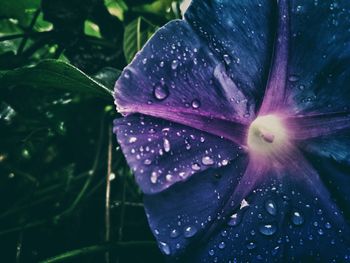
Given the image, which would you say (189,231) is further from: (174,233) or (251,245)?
(251,245)

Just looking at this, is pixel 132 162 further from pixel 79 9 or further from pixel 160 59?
pixel 79 9

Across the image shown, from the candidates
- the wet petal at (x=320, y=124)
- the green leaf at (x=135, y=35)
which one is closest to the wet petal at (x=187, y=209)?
the wet petal at (x=320, y=124)

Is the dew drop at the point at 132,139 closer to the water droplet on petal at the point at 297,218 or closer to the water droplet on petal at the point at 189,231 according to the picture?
the water droplet on petal at the point at 189,231

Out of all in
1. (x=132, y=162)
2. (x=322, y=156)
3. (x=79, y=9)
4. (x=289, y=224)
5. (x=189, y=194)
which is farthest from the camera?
(x=79, y=9)

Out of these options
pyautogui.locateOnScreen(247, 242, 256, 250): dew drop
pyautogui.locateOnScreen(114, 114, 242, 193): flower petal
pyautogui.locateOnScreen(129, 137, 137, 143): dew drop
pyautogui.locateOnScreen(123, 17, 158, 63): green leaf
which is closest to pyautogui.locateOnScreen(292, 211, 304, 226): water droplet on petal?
pyautogui.locateOnScreen(247, 242, 256, 250): dew drop

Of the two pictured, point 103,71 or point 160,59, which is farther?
point 103,71

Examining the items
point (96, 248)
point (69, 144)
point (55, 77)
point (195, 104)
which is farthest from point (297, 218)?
point (69, 144)

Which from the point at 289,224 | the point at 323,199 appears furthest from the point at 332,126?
the point at 289,224
